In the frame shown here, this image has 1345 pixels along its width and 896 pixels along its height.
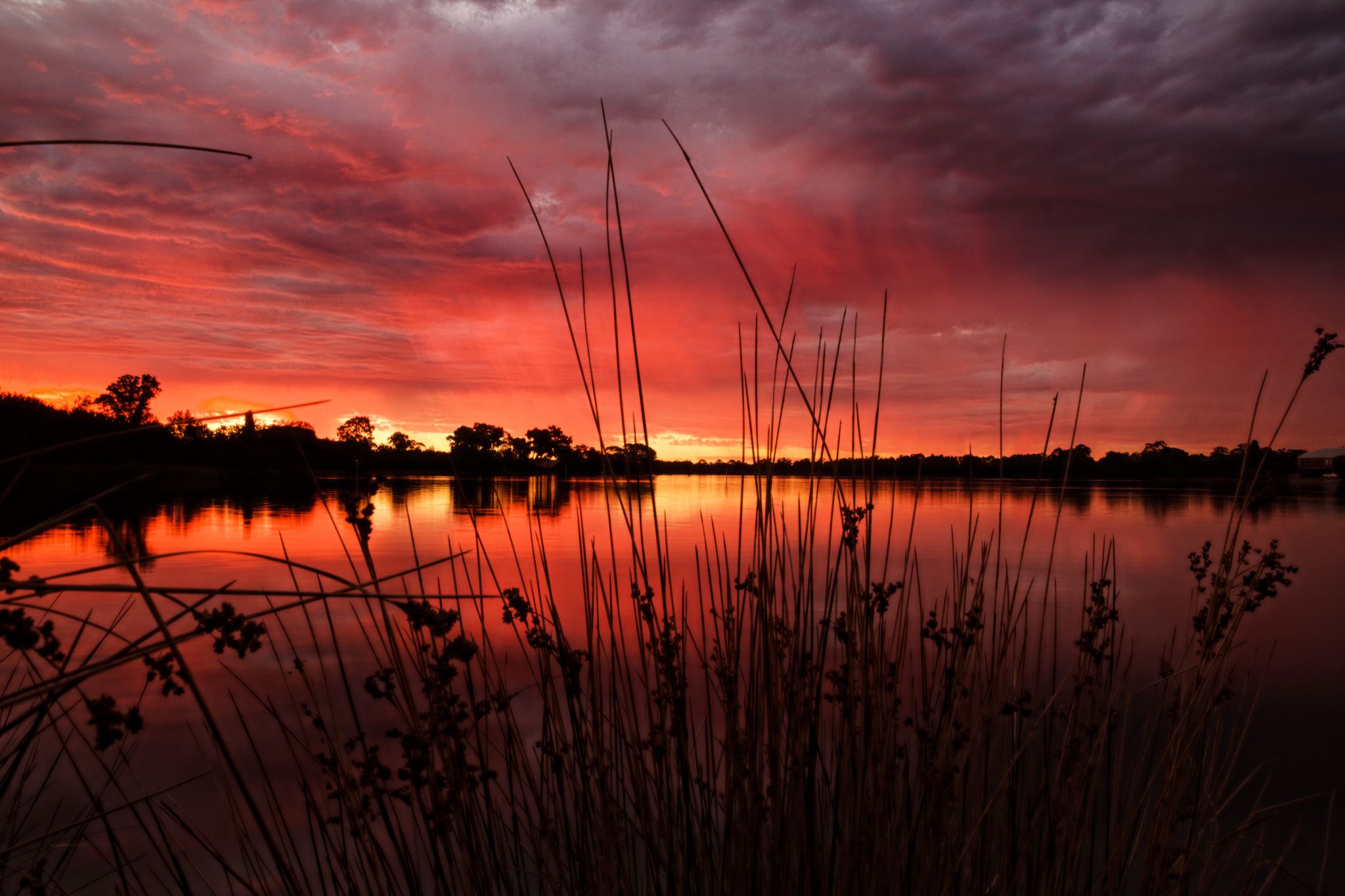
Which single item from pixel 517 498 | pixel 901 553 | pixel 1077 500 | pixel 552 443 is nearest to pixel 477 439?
pixel 552 443

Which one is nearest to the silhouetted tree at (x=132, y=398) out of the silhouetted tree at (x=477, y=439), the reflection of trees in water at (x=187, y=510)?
the reflection of trees in water at (x=187, y=510)

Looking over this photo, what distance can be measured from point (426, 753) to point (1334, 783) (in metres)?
4.69

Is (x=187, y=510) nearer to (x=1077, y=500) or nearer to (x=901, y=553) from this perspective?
(x=901, y=553)

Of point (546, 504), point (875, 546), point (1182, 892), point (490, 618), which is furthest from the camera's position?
point (546, 504)

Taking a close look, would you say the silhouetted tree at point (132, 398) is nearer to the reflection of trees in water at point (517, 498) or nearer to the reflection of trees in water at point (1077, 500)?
the reflection of trees in water at point (517, 498)

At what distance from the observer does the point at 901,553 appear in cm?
921

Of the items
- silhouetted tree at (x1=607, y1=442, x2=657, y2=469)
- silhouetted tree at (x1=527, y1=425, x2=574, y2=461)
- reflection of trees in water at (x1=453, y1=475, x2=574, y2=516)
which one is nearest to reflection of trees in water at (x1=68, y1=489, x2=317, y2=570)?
reflection of trees in water at (x1=453, y1=475, x2=574, y2=516)

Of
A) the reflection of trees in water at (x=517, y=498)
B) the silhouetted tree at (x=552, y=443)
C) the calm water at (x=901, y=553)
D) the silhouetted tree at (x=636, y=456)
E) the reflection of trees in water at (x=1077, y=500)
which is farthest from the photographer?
the reflection of trees in water at (x=1077, y=500)

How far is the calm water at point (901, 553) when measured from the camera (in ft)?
14.2

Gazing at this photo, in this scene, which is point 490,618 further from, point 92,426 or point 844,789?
point 92,426

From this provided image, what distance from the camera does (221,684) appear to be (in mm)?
4617

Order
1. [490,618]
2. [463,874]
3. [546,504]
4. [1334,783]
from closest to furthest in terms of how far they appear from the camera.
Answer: [463,874] < [1334,783] < [490,618] < [546,504]

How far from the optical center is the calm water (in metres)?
4.33

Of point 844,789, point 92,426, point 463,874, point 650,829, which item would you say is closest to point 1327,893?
point 844,789
